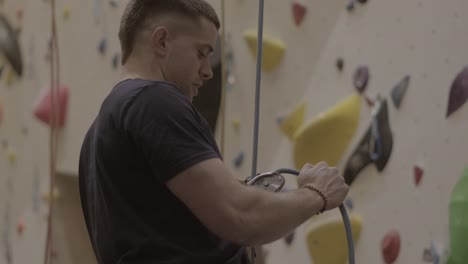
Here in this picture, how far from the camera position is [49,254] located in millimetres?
2885

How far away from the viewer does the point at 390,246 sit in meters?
1.67

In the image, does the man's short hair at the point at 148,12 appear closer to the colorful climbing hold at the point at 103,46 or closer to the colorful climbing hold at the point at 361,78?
the colorful climbing hold at the point at 361,78

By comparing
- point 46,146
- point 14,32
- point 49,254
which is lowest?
point 49,254

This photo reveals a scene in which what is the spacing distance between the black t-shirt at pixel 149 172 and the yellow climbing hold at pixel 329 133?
2.07ft

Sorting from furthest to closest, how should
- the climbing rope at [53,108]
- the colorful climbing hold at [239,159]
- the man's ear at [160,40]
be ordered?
1. the climbing rope at [53,108]
2. the colorful climbing hold at [239,159]
3. the man's ear at [160,40]

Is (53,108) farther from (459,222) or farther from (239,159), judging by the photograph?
(459,222)

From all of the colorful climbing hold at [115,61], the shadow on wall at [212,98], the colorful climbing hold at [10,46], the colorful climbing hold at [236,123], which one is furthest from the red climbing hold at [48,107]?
the colorful climbing hold at [236,123]

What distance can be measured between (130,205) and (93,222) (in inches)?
5.7

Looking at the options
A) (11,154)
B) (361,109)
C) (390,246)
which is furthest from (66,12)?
(390,246)

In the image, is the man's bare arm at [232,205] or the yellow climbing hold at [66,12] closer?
the man's bare arm at [232,205]

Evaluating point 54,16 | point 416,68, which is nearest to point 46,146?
point 54,16

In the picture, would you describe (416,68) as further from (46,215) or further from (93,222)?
(46,215)

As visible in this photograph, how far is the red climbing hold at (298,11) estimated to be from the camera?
1.91 metres

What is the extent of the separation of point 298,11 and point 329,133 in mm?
302
